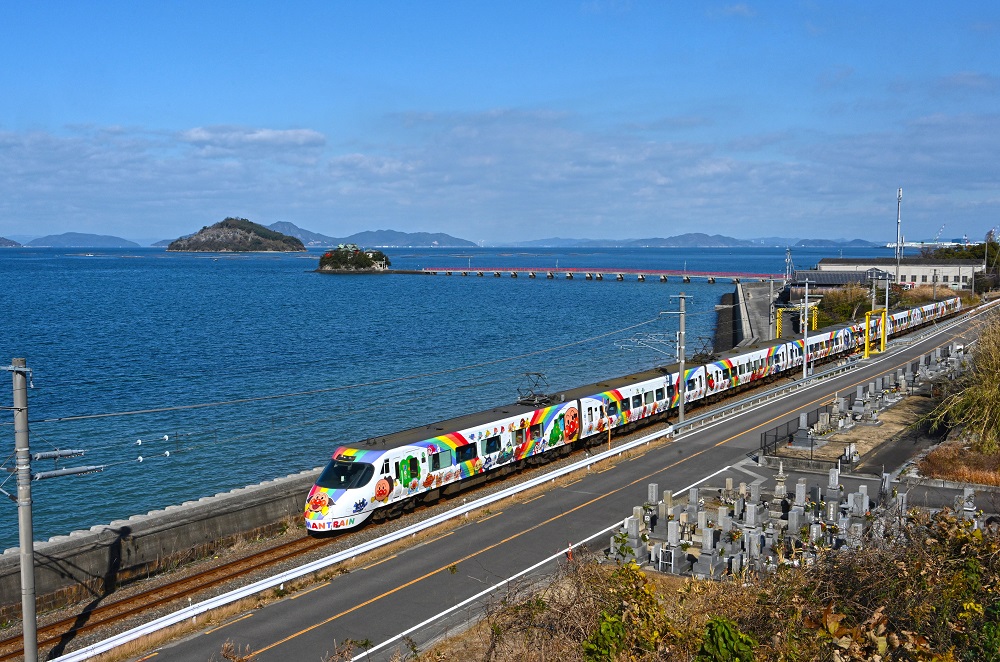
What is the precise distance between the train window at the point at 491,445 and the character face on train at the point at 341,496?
574 centimetres

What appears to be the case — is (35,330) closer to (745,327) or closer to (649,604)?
(745,327)

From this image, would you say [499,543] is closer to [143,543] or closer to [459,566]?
[459,566]

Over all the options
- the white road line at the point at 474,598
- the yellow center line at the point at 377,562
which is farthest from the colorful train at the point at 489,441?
the white road line at the point at 474,598

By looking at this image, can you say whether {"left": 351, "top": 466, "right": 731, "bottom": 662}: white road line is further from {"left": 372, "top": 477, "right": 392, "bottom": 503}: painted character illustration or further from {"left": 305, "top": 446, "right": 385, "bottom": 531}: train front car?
{"left": 305, "top": 446, "right": 385, "bottom": 531}: train front car

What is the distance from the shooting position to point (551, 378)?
65.0 meters

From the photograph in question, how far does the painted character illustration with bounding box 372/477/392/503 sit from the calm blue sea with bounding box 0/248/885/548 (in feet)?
22.1

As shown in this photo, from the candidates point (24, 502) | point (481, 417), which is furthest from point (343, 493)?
point (24, 502)

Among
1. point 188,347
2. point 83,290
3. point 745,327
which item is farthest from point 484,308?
A: point 83,290

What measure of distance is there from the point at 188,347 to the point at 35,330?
23.5m

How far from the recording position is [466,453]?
99.3 ft

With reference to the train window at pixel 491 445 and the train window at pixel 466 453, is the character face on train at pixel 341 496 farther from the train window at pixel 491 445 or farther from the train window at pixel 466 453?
the train window at pixel 491 445

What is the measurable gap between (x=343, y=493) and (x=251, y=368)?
1691 inches

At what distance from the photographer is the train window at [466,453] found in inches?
1177

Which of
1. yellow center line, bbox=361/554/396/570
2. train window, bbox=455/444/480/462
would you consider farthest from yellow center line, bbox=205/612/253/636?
train window, bbox=455/444/480/462
